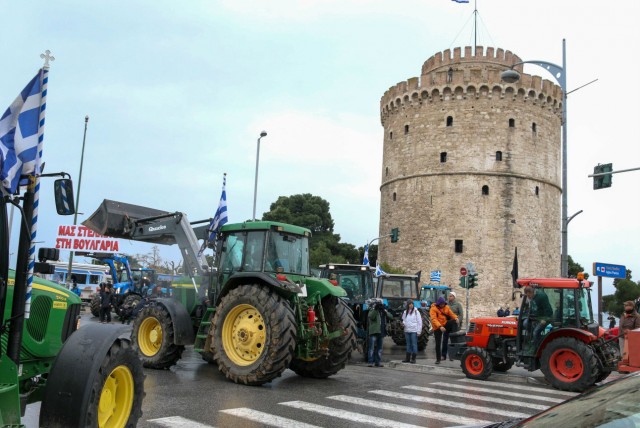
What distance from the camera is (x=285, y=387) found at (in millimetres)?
8852

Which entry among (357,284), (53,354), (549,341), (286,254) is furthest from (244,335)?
(357,284)

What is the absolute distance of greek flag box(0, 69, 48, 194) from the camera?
13.9 ft

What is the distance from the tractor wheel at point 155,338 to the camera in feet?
31.9

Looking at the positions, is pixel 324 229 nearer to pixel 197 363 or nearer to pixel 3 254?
pixel 197 363

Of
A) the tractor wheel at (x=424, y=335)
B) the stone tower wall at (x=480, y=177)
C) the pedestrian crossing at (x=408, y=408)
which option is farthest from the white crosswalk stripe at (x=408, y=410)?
the stone tower wall at (x=480, y=177)

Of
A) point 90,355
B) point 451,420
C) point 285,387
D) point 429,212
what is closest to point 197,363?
point 285,387

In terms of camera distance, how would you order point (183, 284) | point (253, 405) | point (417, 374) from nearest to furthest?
point (253, 405) < point (183, 284) < point (417, 374)

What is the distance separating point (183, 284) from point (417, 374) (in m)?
4.98

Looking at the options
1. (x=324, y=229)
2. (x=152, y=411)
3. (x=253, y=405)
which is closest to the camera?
(x=152, y=411)

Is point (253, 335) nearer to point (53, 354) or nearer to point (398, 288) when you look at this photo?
point (53, 354)

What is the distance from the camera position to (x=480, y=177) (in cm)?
4031

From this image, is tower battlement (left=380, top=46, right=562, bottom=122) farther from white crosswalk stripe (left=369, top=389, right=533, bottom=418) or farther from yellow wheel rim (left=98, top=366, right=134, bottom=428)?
yellow wheel rim (left=98, top=366, right=134, bottom=428)

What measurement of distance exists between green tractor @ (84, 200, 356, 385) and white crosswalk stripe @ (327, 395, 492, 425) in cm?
109

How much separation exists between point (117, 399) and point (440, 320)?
9.74 metres
